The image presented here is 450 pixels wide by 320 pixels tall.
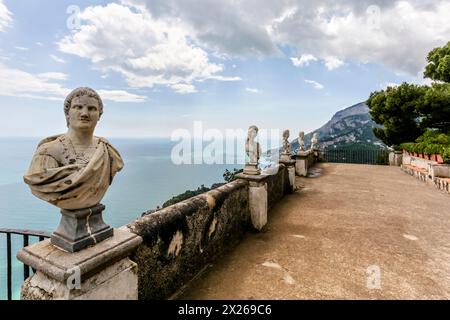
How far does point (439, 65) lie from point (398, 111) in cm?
322

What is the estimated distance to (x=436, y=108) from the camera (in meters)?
15.2

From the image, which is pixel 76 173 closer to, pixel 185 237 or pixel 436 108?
pixel 185 237

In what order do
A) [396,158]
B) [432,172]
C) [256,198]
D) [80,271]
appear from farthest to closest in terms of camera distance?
[396,158], [432,172], [256,198], [80,271]

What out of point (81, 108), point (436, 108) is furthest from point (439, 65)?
point (81, 108)

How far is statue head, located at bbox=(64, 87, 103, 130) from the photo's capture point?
70.8 inches

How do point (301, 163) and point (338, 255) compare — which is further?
point (301, 163)

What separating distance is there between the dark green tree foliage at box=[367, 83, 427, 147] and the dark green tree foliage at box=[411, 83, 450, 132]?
1.32 feet

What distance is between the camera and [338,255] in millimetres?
3980

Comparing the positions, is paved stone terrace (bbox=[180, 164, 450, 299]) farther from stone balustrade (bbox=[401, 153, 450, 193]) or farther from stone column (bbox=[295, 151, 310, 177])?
stone column (bbox=[295, 151, 310, 177])

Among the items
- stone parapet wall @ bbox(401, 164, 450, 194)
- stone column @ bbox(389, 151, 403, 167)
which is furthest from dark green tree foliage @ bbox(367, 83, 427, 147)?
stone parapet wall @ bbox(401, 164, 450, 194)

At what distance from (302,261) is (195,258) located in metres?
1.57

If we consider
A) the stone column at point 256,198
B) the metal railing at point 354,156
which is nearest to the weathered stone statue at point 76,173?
the stone column at point 256,198
